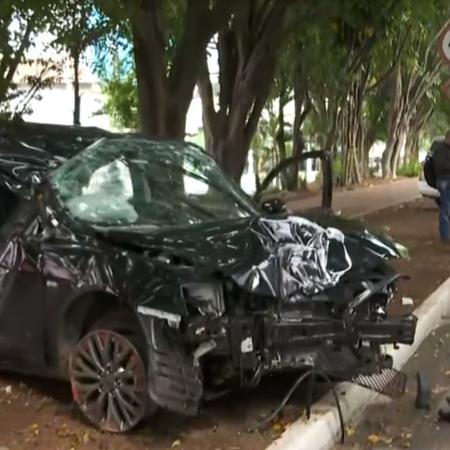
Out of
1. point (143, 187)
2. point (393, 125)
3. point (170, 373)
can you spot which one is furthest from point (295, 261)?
point (393, 125)

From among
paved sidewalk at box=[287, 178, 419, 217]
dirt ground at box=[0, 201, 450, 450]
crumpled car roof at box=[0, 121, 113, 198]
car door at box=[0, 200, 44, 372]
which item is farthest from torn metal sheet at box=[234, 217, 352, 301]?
paved sidewalk at box=[287, 178, 419, 217]

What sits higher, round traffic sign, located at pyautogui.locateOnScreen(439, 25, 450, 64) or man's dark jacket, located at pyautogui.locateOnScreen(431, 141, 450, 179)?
round traffic sign, located at pyautogui.locateOnScreen(439, 25, 450, 64)

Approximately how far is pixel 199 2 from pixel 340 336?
21.9 feet

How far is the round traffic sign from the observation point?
1088cm

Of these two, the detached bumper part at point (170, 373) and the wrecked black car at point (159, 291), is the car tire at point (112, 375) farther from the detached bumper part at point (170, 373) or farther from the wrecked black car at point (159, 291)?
the detached bumper part at point (170, 373)

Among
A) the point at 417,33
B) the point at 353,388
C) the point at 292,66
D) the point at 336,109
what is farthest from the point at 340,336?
the point at 336,109

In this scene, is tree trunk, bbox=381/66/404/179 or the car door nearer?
the car door

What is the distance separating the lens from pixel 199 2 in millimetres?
11508

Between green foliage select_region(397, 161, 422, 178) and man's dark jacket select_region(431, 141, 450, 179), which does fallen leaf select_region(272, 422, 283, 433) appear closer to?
man's dark jacket select_region(431, 141, 450, 179)

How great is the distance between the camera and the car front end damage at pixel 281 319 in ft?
17.6

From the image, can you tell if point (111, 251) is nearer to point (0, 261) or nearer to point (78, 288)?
point (78, 288)

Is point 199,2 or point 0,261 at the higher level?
Answer: point 199,2

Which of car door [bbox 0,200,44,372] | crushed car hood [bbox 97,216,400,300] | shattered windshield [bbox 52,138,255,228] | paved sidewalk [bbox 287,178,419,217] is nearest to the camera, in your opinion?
crushed car hood [bbox 97,216,400,300]

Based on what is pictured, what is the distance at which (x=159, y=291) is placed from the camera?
5.33m
